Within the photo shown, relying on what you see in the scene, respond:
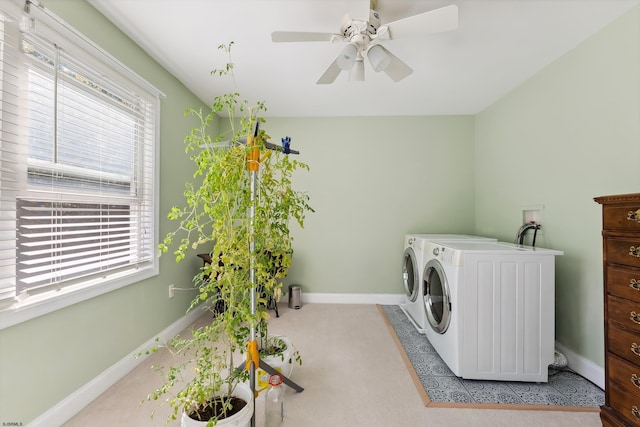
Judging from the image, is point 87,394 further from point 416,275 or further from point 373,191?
point 373,191

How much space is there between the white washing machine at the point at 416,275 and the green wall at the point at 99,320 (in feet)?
7.63

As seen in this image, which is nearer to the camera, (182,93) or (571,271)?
(571,271)

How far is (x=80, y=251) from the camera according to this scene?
58.7 inches

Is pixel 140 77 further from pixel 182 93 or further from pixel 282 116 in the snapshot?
pixel 282 116

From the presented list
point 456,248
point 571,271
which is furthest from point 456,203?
point 456,248

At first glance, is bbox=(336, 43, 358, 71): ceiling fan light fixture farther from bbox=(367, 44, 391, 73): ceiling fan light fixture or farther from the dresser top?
the dresser top

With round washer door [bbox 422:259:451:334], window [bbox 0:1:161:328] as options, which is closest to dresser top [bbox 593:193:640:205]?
round washer door [bbox 422:259:451:334]

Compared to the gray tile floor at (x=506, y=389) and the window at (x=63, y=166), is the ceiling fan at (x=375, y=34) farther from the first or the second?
the gray tile floor at (x=506, y=389)

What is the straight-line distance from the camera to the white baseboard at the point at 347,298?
10.5 ft

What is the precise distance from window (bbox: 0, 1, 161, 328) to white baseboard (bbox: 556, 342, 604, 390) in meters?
3.34

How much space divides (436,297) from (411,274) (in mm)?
634

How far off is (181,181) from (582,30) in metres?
3.40

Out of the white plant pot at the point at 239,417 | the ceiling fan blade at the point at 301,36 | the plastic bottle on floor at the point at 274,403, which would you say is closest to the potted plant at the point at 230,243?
the white plant pot at the point at 239,417

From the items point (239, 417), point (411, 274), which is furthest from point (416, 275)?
point (239, 417)
